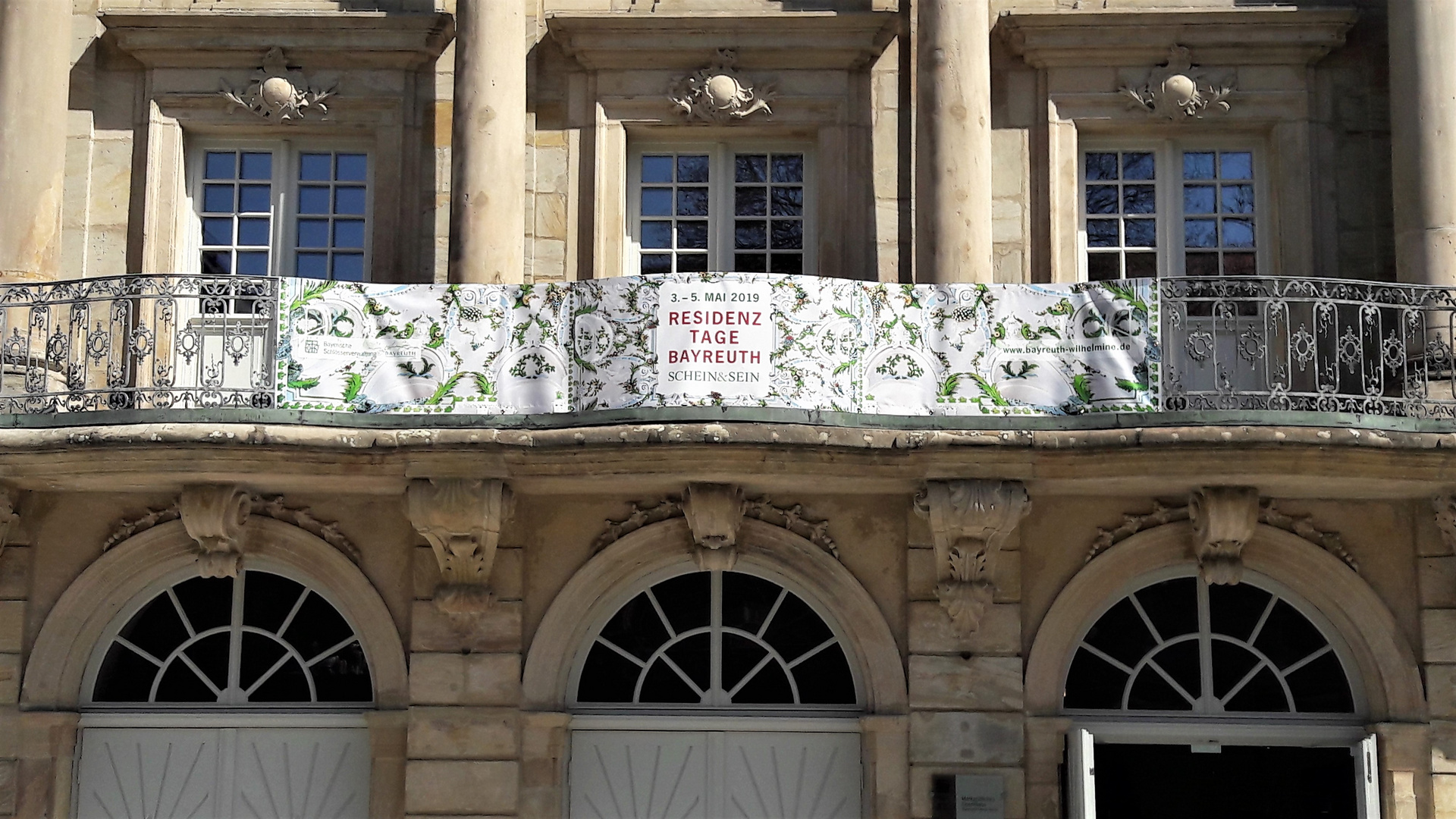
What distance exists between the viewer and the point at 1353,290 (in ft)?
43.7

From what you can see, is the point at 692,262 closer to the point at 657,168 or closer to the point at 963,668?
the point at 657,168

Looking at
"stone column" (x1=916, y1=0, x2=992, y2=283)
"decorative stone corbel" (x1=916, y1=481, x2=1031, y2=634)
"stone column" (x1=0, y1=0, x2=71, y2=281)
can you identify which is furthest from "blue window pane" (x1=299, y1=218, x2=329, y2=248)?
"decorative stone corbel" (x1=916, y1=481, x2=1031, y2=634)

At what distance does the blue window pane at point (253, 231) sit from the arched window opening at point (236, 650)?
2.96 metres

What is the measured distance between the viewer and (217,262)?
1555 centimetres

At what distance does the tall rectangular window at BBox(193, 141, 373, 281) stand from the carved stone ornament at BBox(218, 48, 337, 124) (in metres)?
0.33

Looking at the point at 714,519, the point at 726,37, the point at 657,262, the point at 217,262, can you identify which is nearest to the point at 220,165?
the point at 217,262

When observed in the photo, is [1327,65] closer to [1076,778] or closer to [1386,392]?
[1386,392]

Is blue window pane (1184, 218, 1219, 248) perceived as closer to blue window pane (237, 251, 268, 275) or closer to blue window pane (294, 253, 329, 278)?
blue window pane (294, 253, 329, 278)

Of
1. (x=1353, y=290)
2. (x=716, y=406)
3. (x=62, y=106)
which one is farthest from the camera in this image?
(x=62, y=106)

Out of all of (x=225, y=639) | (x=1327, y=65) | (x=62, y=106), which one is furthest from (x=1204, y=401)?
(x=62, y=106)

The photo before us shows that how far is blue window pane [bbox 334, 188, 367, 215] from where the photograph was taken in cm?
1555

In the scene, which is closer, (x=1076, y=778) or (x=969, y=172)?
(x=1076, y=778)

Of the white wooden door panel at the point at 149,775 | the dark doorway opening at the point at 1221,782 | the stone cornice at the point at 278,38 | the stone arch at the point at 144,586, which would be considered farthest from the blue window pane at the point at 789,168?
the white wooden door panel at the point at 149,775

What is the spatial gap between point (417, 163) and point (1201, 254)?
6.37 metres
